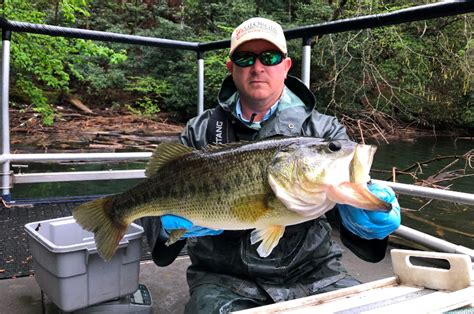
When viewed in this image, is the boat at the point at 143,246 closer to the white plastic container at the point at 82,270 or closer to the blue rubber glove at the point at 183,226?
the white plastic container at the point at 82,270

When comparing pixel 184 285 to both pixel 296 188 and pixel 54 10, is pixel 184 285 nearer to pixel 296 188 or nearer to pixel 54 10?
pixel 296 188

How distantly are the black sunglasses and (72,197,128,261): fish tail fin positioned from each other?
99 centimetres

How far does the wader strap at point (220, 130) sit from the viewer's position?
265cm

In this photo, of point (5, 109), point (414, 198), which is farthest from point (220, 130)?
point (414, 198)

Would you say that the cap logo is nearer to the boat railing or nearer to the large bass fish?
the large bass fish

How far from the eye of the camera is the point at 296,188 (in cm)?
182

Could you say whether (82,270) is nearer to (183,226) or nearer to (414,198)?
(183,226)

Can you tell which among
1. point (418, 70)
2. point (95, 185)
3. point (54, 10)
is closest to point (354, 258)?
point (95, 185)

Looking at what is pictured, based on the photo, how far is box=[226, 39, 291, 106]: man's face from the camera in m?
2.49

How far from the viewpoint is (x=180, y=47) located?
4.81 metres

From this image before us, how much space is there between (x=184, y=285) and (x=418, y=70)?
16109 millimetres

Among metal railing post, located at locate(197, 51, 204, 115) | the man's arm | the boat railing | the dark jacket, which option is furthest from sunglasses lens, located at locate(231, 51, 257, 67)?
metal railing post, located at locate(197, 51, 204, 115)

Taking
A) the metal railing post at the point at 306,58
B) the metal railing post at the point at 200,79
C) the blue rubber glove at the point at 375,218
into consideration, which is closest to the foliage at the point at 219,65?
the metal railing post at the point at 200,79

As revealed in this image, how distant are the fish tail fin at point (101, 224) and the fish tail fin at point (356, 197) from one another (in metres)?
1.06
